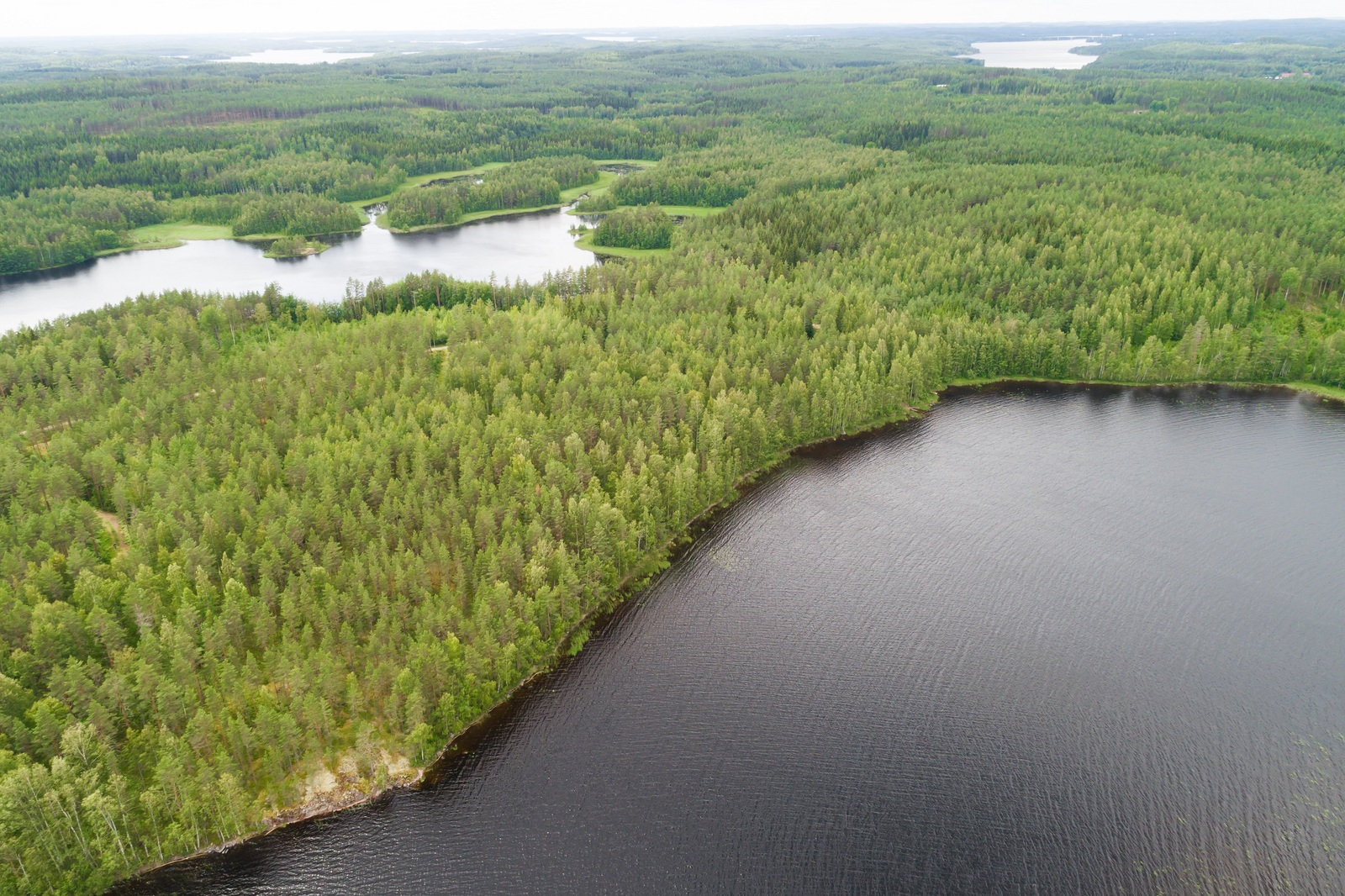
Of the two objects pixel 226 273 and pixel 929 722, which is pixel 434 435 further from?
pixel 226 273

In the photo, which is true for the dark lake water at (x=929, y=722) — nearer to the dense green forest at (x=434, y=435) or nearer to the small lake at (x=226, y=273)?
the dense green forest at (x=434, y=435)

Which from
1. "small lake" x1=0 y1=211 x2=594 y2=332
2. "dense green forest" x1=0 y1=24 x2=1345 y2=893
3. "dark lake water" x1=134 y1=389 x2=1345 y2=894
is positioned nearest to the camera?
"dark lake water" x1=134 y1=389 x2=1345 y2=894

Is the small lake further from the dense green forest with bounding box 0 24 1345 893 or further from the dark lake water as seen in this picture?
the dark lake water

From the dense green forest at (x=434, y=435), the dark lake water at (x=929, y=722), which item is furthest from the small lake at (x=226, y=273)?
the dark lake water at (x=929, y=722)

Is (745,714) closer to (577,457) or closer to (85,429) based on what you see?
(577,457)

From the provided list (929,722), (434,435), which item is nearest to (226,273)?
(434,435)

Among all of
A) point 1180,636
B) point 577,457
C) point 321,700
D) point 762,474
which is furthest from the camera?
point 762,474

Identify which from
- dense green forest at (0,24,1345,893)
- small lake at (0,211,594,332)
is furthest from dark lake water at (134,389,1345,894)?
small lake at (0,211,594,332)

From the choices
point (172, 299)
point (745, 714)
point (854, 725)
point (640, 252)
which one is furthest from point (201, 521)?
point (640, 252)
